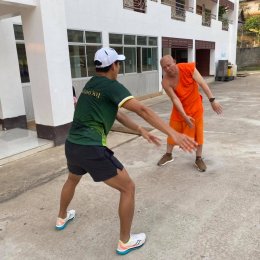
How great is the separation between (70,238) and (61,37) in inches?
147

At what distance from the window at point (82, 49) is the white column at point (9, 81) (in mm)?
2016

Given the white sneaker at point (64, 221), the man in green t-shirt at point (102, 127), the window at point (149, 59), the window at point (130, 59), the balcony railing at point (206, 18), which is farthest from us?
the balcony railing at point (206, 18)

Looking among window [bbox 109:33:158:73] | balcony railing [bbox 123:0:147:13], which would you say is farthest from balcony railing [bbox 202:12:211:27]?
balcony railing [bbox 123:0:147:13]

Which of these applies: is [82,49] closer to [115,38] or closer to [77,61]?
[77,61]

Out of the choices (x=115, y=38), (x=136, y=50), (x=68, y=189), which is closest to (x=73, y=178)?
(x=68, y=189)

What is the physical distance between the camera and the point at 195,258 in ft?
7.79

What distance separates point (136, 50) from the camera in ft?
35.8

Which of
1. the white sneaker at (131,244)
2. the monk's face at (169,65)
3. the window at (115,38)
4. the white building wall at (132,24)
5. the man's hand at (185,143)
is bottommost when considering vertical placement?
the white sneaker at (131,244)

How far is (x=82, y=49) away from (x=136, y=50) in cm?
292

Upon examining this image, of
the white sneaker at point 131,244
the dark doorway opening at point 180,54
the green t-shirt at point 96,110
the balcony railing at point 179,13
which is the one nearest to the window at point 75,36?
the green t-shirt at point 96,110

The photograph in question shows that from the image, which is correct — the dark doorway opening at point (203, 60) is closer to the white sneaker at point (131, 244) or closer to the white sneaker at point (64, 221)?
the white sneaker at point (64, 221)

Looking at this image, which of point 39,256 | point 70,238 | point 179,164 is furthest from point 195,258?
point 179,164

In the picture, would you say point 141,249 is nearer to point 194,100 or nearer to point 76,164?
point 76,164

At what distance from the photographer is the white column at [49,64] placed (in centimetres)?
497
